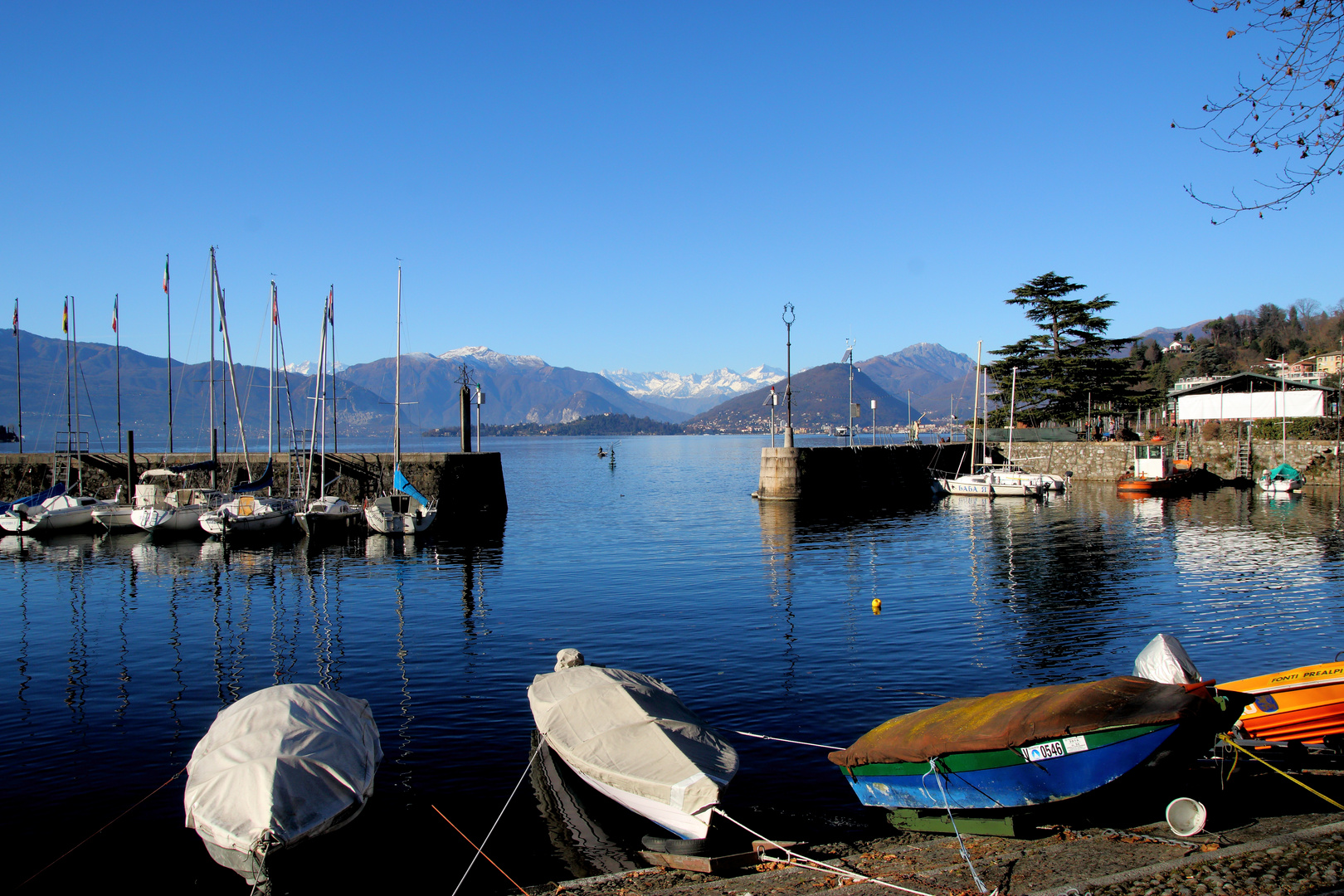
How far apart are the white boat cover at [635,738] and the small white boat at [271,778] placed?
2646 millimetres

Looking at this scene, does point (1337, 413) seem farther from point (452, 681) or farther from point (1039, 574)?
point (452, 681)

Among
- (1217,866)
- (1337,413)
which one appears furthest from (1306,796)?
(1337,413)

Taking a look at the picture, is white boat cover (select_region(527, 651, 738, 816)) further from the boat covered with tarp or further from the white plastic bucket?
the white plastic bucket

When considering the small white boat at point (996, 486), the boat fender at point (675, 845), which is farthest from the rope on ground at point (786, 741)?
the small white boat at point (996, 486)

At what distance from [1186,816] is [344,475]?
49411 millimetres

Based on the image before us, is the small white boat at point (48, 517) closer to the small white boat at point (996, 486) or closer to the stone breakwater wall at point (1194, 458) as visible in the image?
the small white boat at point (996, 486)

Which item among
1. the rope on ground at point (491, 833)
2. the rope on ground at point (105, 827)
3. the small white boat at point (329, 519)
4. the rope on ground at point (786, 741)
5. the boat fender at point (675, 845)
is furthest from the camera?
the small white boat at point (329, 519)

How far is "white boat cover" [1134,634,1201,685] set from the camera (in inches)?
430

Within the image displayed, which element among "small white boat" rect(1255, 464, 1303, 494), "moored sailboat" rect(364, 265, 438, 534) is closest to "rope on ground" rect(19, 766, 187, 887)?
"moored sailboat" rect(364, 265, 438, 534)

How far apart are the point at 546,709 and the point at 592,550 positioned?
25.4m

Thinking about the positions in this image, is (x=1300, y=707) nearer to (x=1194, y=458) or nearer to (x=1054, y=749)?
(x=1054, y=749)

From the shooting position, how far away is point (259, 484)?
45406 millimetres

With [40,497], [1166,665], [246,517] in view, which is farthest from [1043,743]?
[40,497]

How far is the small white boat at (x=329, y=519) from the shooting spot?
1678 inches
